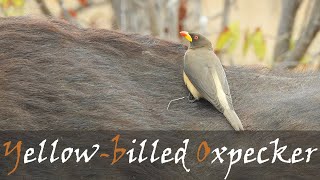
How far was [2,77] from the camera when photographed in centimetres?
217

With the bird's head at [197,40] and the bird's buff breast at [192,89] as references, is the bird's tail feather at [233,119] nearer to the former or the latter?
the bird's buff breast at [192,89]

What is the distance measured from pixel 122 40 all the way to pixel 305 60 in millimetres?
2189

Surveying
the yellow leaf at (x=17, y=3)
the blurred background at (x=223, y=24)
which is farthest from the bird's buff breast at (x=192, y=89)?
the yellow leaf at (x=17, y=3)

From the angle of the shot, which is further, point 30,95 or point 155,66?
point 155,66

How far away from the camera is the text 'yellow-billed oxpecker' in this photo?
2129 mm

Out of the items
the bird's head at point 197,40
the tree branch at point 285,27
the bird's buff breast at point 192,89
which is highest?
the tree branch at point 285,27

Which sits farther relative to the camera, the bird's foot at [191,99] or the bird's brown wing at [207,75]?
the bird's foot at [191,99]

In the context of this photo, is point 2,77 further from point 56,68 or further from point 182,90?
Result: point 182,90

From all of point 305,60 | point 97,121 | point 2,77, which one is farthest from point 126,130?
point 305,60

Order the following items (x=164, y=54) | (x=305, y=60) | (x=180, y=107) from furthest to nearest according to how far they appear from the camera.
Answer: (x=305, y=60), (x=164, y=54), (x=180, y=107)

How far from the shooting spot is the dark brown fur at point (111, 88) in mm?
2141

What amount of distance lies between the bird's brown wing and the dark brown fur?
0.24 feet

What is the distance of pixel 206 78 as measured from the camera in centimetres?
214

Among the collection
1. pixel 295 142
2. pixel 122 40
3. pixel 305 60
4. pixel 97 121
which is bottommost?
pixel 295 142
